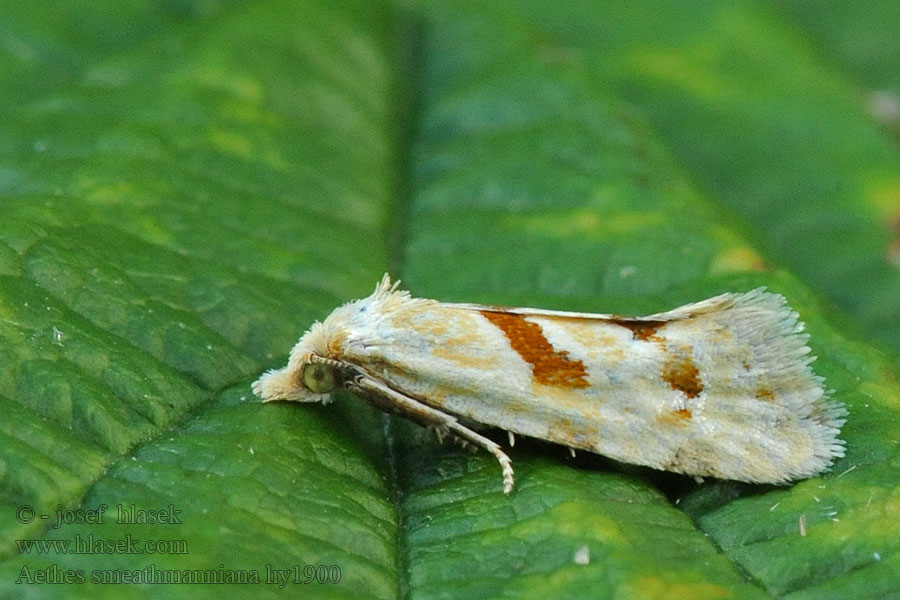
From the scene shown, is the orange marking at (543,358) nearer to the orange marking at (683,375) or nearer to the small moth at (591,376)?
the small moth at (591,376)

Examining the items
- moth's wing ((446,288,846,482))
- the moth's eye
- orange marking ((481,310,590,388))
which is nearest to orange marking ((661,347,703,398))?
moth's wing ((446,288,846,482))

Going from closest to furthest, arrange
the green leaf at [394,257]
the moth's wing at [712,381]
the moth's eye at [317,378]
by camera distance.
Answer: the green leaf at [394,257] → the moth's wing at [712,381] → the moth's eye at [317,378]

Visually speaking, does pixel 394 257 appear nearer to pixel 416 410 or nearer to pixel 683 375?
pixel 416 410

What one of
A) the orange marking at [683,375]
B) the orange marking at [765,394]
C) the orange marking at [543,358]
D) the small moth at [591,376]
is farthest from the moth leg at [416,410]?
the orange marking at [765,394]

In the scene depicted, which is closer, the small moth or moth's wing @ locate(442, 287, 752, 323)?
the small moth

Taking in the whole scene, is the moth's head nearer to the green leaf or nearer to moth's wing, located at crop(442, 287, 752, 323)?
the green leaf

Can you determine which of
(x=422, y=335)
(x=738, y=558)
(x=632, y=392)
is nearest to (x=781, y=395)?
(x=632, y=392)
